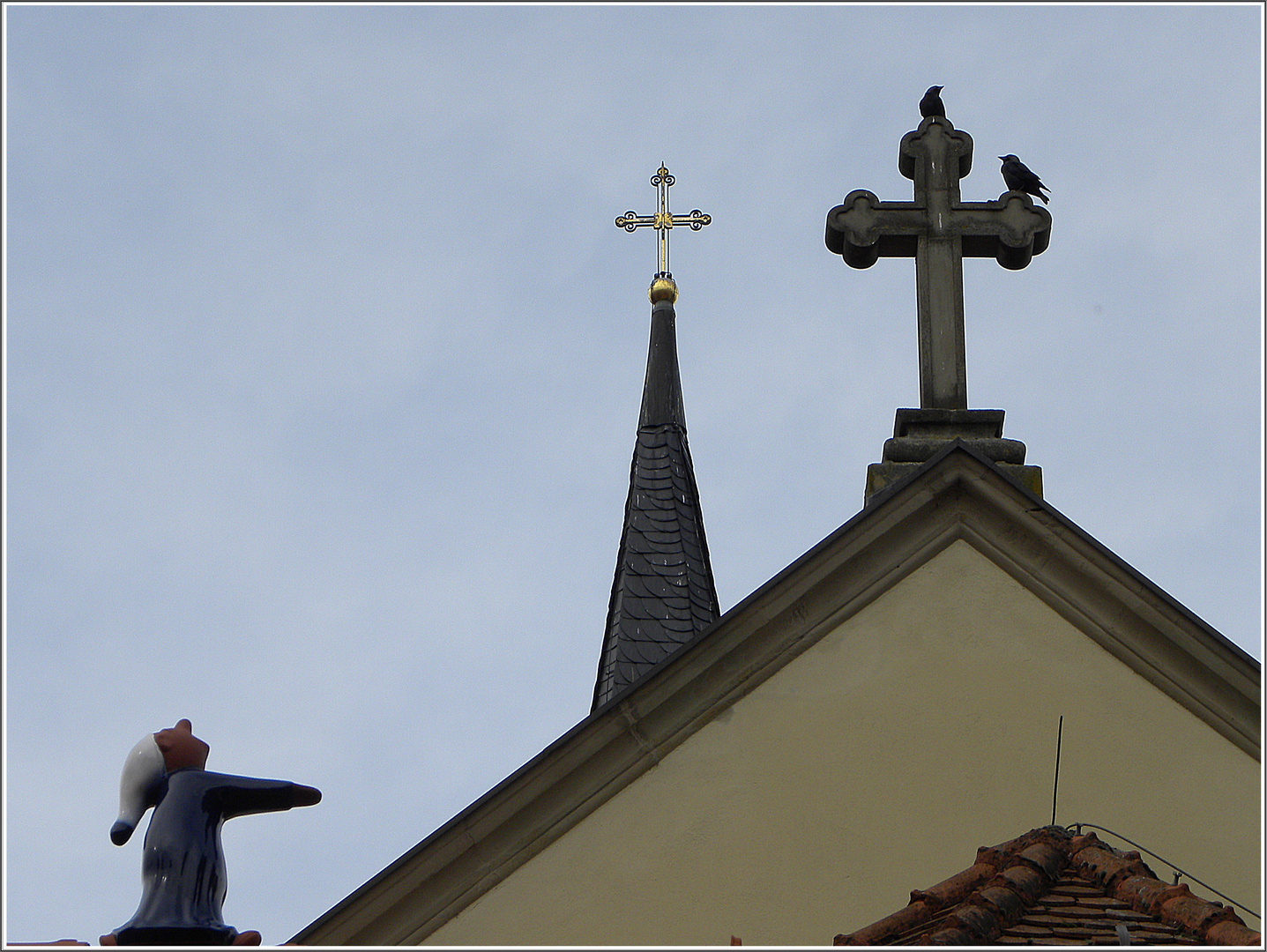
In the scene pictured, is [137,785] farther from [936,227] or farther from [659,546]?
[659,546]

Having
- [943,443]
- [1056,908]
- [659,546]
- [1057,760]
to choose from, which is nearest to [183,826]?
[1056,908]

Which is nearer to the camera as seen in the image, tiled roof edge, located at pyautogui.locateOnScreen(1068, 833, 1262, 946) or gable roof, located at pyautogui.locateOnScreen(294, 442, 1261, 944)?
tiled roof edge, located at pyautogui.locateOnScreen(1068, 833, 1262, 946)

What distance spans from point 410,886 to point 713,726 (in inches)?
49.5

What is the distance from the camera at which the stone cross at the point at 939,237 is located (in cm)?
848

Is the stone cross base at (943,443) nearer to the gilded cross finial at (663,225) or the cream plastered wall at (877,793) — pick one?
the cream plastered wall at (877,793)

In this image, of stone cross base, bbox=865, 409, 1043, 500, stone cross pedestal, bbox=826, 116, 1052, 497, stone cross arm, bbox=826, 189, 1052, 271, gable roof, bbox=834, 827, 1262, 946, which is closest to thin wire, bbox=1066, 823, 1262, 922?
gable roof, bbox=834, 827, 1262, 946

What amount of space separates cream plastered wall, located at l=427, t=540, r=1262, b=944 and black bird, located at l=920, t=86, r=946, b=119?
2568mm

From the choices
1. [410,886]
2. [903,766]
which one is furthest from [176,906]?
[903,766]

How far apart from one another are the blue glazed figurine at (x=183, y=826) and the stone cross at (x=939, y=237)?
3.80 metres

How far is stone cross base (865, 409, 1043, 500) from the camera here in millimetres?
8148

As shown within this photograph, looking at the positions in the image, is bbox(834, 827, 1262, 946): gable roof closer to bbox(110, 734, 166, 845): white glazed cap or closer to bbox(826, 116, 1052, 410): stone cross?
bbox(110, 734, 166, 845): white glazed cap

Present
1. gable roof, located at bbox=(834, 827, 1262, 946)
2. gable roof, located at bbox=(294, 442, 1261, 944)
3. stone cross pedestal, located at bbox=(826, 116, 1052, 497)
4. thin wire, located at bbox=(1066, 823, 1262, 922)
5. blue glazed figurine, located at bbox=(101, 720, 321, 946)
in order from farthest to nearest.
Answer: stone cross pedestal, located at bbox=(826, 116, 1052, 497) → gable roof, located at bbox=(294, 442, 1261, 944) → thin wire, located at bbox=(1066, 823, 1262, 922) → blue glazed figurine, located at bbox=(101, 720, 321, 946) → gable roof, located at bbox=(834, 827, 1262, 946)

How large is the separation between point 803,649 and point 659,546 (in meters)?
8.08

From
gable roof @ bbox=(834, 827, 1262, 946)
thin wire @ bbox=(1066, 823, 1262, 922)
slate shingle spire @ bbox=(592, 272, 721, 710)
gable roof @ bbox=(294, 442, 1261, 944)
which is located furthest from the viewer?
slate shingle spire @ bbox=(592, 272, 721, 710)
